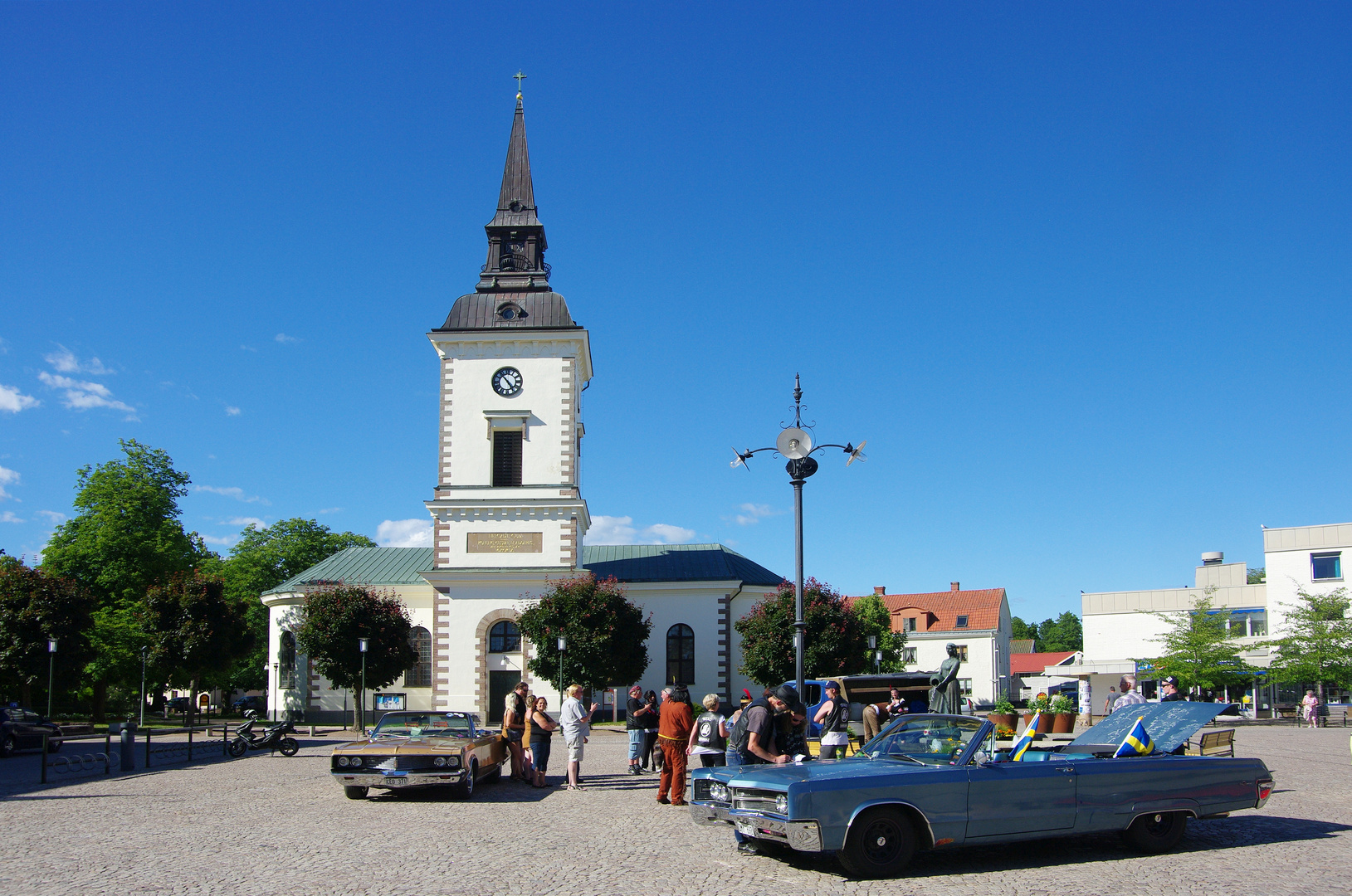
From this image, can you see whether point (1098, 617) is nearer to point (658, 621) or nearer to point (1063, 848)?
point (658, 621)

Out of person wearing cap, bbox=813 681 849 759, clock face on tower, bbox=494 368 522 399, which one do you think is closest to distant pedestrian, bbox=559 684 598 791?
person wearing cap, bbox=813 681 849 759

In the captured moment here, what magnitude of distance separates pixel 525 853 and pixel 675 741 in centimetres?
389

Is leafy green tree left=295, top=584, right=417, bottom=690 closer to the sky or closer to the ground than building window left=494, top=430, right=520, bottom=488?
closer to the ground

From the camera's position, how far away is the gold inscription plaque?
36219mm

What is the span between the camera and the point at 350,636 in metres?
33.9

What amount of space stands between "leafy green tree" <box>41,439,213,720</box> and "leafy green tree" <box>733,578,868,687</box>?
26.0 meters

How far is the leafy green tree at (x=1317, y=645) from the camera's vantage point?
38.6 meters

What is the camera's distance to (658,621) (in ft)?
130

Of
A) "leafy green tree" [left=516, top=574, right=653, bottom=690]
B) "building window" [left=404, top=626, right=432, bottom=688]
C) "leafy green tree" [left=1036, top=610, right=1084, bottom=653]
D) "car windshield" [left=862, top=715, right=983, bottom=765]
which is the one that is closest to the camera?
"car windshield" [left=862, top=715, right=983, bottom=765]

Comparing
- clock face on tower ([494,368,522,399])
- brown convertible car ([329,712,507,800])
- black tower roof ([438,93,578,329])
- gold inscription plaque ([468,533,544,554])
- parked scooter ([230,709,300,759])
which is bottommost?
parked scooter ([230,709,300,759])

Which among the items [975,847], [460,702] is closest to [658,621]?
[460,702]

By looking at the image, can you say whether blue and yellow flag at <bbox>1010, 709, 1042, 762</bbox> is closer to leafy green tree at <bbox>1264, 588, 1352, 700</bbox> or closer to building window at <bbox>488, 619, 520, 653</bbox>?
building window at <bbox>488, 619, 520, 653</bbox>

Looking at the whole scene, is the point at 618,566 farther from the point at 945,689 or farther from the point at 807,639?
the point at 945,689

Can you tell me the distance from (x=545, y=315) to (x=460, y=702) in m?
14.4
